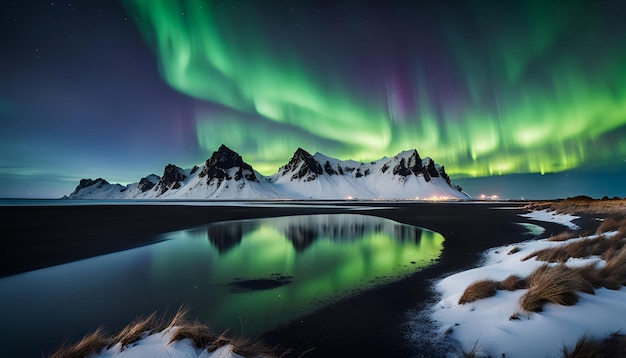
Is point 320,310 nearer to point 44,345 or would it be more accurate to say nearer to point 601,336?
point 601,336

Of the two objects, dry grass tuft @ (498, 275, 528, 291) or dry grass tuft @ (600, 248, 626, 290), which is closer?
dry grass tuft @ (600, 248, 626, 290)

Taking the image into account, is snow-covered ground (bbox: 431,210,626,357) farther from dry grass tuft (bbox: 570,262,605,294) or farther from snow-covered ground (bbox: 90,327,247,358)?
snow-covered ground (bbox: 90,327,247,358)

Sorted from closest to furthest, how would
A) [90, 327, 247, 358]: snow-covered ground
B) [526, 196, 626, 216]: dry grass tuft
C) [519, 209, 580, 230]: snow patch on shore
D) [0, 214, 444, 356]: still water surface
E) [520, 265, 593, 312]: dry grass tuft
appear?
[90, 327, 247, 358]: snow-covered ground, [520, 265, 593, 312]: dry grass tuft, [0, 214, 444, 356]: still water surface, [519, 209, 580, 230]: snow patch on shore, [526, 196, 626, 216]: dry grass tuft

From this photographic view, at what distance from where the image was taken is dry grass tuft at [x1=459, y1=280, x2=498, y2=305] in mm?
7160

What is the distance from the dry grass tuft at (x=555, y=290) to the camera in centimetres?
592

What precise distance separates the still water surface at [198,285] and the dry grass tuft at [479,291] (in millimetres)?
3463

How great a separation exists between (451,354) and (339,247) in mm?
12676

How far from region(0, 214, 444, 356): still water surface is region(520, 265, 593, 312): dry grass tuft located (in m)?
4.99

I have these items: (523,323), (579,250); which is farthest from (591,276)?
(579,250)

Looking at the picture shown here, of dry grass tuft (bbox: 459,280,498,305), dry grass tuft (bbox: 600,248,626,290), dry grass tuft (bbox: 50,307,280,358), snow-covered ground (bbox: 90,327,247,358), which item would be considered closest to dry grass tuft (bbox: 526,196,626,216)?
dry grass tuft (bbox: 600,248,626,290)

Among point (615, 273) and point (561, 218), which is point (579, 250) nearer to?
point (615, 273)

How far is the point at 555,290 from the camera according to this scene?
6.00 metres

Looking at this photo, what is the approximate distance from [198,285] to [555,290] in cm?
1053

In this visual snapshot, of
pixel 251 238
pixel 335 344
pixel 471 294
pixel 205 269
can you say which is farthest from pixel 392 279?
pixel 251 238
